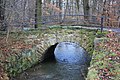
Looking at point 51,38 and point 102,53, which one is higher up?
point 102,53

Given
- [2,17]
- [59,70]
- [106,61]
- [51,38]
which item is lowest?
[59,70]

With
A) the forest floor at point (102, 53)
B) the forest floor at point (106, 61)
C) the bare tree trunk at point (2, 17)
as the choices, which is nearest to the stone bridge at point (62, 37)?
the forest floor at point (102, 53)

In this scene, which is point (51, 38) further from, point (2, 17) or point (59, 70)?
point (2, 17)

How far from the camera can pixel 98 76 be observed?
588 centimetres

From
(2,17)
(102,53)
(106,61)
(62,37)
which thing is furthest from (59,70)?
(106,61)

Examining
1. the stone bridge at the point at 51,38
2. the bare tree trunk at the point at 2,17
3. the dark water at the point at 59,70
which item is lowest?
the dark water at the point at 59,70

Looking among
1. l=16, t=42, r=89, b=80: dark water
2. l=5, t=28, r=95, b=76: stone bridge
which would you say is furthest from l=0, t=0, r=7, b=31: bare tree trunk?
l=16, t=42, r=89, b=80: dark water

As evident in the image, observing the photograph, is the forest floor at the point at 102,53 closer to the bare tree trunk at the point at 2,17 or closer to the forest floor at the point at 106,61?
the forest floor at the point at 106,61

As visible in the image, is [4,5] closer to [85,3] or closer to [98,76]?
[98,76]

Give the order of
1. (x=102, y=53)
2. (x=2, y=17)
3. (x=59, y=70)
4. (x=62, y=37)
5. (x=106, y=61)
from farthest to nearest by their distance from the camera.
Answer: (x=62, y=37)
(x=59, y=70)
(x=2, y=17)
(x=102, y=53)
(x=106, y=61)

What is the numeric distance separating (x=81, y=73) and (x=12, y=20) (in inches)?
163

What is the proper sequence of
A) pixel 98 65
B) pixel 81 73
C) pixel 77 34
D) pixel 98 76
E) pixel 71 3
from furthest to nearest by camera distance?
pixel 71 3, pixel 77 34, pixel 81 73, pixel 98 65, pixel 98 76

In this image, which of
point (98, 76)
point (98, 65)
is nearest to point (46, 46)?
point (98, 65)

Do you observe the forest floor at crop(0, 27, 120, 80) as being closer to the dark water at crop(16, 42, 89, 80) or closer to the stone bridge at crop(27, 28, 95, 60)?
the stone bridge at crop(27, 28, 95, 60)
